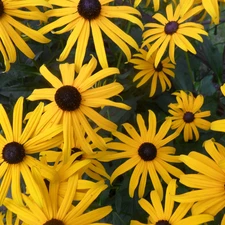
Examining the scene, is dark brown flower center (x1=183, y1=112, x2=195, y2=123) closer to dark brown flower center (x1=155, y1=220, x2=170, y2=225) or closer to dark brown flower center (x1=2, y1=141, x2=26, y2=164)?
dark brown flower center (x1=155, y1=220, x2=170, y2=225)

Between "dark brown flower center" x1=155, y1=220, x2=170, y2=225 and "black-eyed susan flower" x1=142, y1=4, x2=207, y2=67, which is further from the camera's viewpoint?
"black-eyed susan flower" x1=142, y1=4, x2=207, y2=67

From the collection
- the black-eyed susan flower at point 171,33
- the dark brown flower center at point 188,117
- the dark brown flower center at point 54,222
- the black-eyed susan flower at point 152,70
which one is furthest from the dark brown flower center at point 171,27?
the dark brown flower center at point 54,222

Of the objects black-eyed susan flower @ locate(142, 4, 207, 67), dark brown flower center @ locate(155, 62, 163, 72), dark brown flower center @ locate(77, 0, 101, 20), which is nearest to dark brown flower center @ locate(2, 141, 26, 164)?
dark brown flower center @ locate(77, 0, 101, 20)

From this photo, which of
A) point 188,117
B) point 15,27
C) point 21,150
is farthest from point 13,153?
point 188,117

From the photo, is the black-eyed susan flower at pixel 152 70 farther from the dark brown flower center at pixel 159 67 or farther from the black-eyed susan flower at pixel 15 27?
the black-eyed susan flower at pixel 15 27

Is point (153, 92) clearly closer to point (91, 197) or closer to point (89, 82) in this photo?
point (89, 82)

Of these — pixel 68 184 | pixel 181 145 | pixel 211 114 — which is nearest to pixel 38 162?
pixel 68 184
